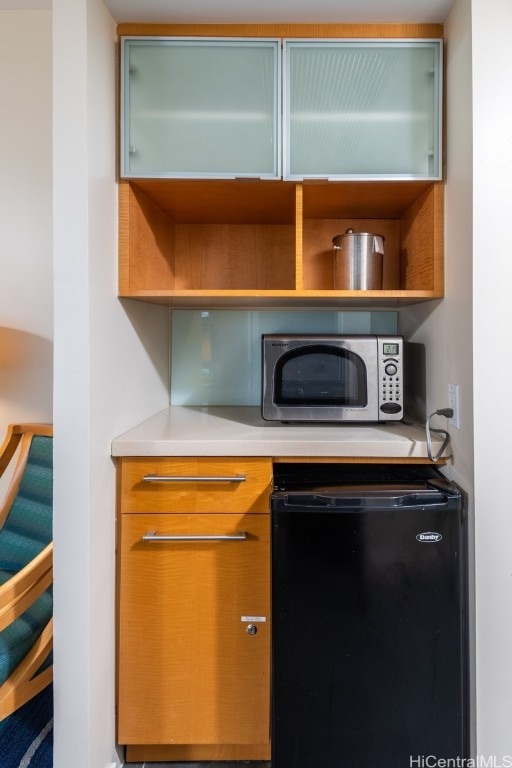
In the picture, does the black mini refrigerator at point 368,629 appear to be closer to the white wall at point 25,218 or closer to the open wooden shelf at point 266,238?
the open wooden shelf at point 266,238

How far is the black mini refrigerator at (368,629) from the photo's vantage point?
1.10m

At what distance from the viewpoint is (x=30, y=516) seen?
1476mm

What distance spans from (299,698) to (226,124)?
5.21ft

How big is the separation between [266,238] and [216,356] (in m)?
0.53

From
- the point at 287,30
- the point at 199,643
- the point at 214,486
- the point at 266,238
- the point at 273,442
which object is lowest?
the point at 199,643

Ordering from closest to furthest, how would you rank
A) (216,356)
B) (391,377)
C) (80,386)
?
(80,386) < (391,377) < (216,356)

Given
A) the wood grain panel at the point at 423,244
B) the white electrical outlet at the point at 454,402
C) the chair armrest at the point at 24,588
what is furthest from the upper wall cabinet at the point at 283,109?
the chair armrest at the point at 24,588

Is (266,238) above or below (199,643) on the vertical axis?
above

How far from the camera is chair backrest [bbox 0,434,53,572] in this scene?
146cm

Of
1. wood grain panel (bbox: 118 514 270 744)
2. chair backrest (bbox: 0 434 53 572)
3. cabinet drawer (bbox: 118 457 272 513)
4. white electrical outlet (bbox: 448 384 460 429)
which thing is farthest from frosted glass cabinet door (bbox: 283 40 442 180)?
chair backrest (bbox: 0 434 53 572)

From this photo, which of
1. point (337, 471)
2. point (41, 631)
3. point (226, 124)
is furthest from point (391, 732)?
point (226, 124)

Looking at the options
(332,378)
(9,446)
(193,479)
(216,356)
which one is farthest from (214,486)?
(9,446)
